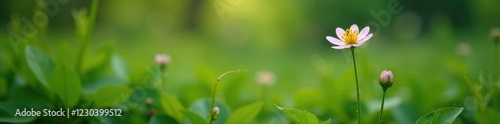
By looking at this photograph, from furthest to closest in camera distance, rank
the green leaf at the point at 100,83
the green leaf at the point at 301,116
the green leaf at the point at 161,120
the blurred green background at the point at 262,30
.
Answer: the blurred green background at the point at 262,30, the green leaf at the point at 100,83, the green leaf at the point at 161,120, the green leaf at the point at 301,116

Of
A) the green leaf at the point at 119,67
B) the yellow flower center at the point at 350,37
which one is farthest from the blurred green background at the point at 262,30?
the yellow flower center at the point at 350,37

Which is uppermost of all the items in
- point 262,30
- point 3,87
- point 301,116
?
point 301,116

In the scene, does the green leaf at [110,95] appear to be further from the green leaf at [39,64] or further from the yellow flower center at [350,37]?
the yellow flower center at [350,37]

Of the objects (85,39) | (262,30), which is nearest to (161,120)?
(85,39)

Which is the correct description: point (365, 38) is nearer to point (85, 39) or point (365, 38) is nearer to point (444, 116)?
point (444, 116)

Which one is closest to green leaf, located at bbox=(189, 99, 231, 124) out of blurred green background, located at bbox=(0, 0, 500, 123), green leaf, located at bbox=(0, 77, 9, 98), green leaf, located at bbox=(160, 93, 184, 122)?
green leaf, located at bbox=(160, 93, 184, 122)
